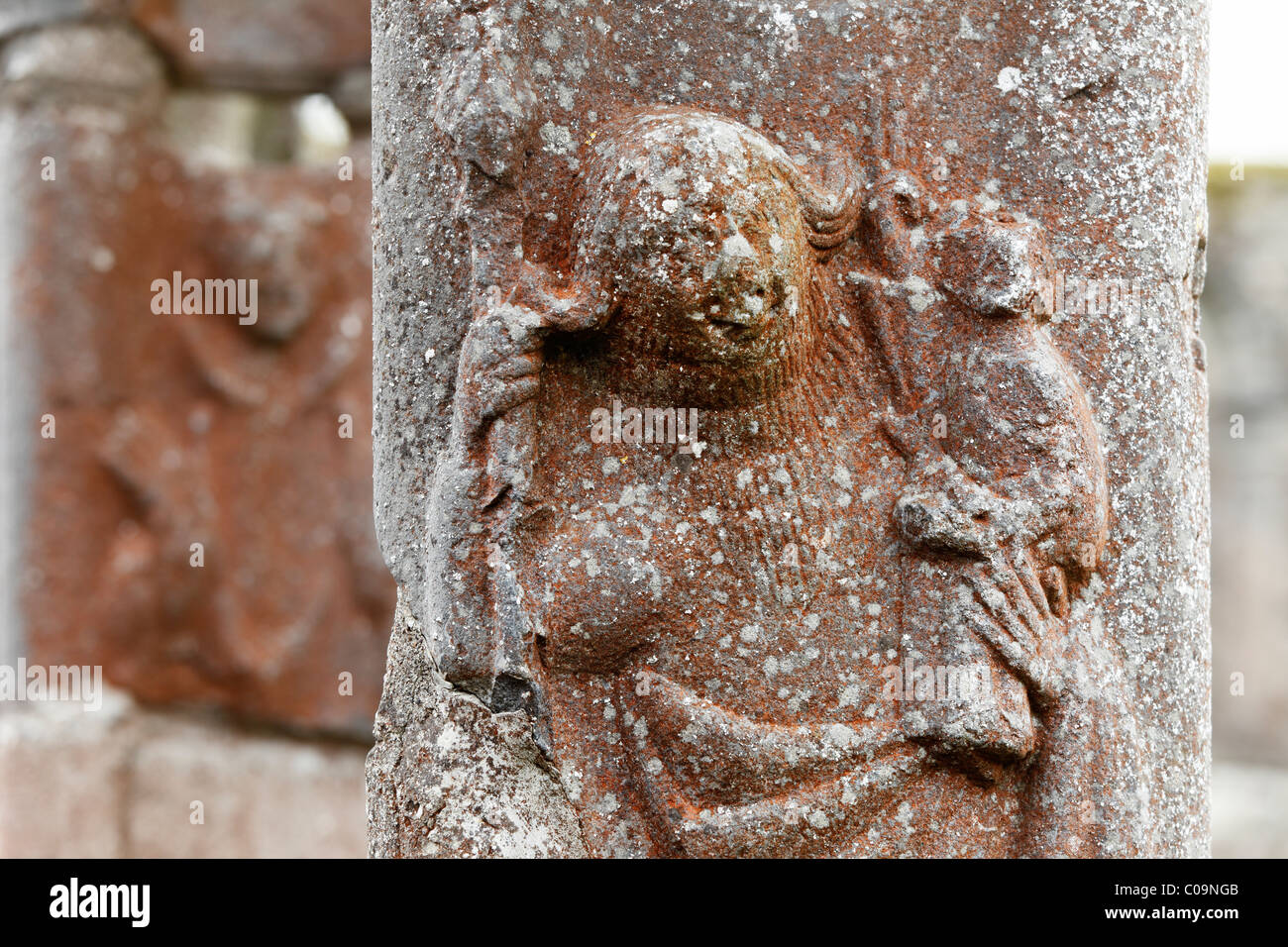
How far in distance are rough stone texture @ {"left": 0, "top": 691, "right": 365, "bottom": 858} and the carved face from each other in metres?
2.34

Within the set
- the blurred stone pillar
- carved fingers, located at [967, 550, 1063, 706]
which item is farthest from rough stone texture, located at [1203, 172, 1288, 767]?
carved fingers, located at [967, 550, 1063, 706]

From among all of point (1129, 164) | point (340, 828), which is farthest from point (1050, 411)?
point (340, 828)

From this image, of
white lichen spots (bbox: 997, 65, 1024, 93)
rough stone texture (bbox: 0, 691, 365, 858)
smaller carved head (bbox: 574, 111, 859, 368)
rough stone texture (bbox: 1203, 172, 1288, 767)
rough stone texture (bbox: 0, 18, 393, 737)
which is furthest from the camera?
rough stone texture (bbox: 1203, 172, 1288, 767)

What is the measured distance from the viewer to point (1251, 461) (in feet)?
12.8

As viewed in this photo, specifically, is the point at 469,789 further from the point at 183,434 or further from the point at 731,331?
the point at 183,434

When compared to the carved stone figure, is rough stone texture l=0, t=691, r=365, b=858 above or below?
below

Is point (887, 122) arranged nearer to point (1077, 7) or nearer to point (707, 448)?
point (1077, 7)

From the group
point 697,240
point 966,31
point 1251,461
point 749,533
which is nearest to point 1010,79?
point 966,31

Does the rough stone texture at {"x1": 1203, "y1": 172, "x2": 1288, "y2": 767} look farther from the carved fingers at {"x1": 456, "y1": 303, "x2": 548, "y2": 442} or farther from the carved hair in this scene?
the carved fingers at {"x1": 456, "y1": 303, "x2": 548, "y2": 442}

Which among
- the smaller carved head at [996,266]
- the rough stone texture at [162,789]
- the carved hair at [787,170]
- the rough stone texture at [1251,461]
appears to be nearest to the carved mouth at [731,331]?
the carved hair at [787,170]

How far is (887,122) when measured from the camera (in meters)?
1.57

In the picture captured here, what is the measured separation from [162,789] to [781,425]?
2414 millimetres

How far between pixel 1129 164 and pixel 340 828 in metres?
2.63

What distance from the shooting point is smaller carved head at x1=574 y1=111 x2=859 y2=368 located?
4.69 feet
